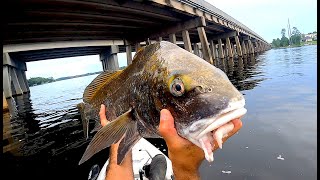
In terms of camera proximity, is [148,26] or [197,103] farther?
[148,26]

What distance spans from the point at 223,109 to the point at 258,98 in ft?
25.1

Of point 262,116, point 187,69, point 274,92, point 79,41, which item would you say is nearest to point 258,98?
point 274,92

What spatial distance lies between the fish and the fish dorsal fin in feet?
0.71

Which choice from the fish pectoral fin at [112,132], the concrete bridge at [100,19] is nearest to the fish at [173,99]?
the fish pectoral fin at [112,132]

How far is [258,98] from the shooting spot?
8.44m

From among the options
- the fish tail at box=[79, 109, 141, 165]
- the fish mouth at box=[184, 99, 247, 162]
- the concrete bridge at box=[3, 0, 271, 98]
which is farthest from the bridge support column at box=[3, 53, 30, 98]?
the fish mouth at box=[184, 99, 247, 162]

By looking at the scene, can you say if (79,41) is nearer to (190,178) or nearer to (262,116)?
(262,116)

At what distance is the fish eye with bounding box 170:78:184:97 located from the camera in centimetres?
154

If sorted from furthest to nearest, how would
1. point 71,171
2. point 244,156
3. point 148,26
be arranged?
point 148,26
point 71,171
point 244,156

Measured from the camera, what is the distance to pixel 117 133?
1.88m

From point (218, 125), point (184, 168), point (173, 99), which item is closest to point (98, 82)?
point (184, 168)

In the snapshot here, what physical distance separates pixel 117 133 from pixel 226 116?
864 millimetres

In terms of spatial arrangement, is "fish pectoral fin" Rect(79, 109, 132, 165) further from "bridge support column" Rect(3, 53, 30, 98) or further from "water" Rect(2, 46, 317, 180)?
"bridge support column" Rect(3, 53, 30, 98)

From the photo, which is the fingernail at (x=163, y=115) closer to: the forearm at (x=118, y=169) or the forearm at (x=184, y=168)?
the forearm at (x=184, y=168)
